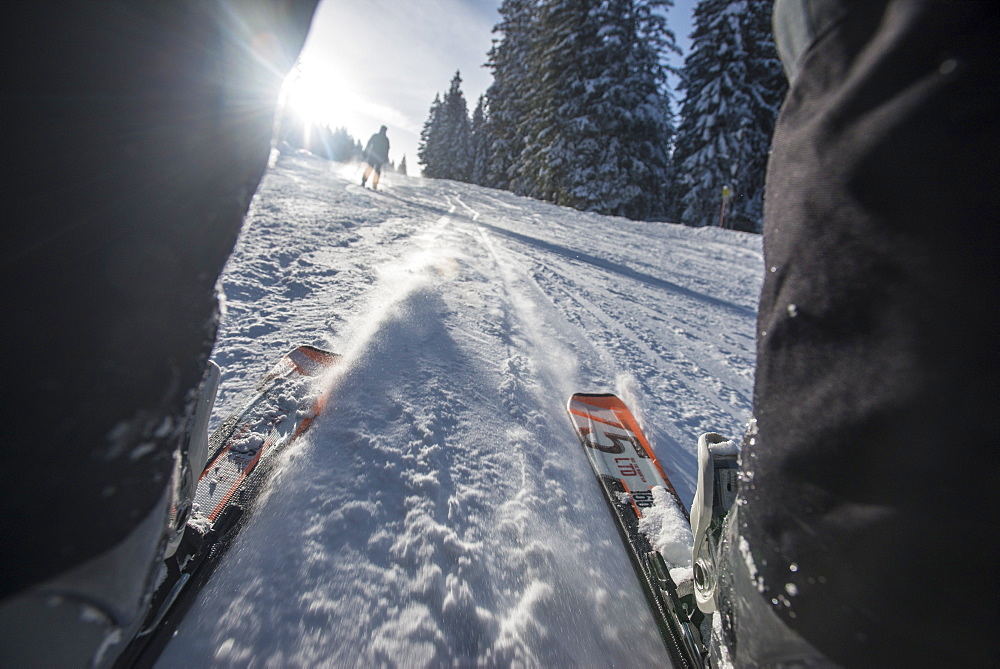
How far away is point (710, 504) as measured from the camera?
106 cm

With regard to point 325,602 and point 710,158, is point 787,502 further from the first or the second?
point 710,158

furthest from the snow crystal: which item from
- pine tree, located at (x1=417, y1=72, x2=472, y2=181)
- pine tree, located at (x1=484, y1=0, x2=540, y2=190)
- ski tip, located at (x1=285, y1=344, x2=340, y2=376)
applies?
pine tree, located at (x1=417, y1=72, x2=472, y2=181)

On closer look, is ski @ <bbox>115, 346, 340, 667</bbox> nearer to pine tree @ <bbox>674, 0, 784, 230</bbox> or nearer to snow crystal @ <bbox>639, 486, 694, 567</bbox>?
snow crystal @ <bbox>639, 486, 694, 567</bbox>

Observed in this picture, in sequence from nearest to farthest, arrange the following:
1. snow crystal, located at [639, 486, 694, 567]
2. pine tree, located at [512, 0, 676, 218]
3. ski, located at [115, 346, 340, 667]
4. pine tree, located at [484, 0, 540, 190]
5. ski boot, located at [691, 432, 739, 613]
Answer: ski, located at [115, 346, 340, 667], ski boot, located at [691, 432, 739, 613], snow crystal, located at [639, 486, 694, 567], pine tree, located at [512, 0, 676, 218], pine tree, located at [484, 0, 540, 190]

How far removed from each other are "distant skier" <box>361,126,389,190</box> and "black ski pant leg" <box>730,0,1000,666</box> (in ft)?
42.2

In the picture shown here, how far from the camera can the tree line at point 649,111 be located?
1684 cm

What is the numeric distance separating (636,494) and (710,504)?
591 mm

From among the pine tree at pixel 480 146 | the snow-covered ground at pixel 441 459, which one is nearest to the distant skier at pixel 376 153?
the snow-covered ground at pixel 441 459

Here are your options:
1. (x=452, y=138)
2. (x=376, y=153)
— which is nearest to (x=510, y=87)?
(x=452, y=138)

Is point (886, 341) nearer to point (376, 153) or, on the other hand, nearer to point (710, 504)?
point (710, 504)

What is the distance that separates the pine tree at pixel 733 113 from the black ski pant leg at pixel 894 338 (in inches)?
753

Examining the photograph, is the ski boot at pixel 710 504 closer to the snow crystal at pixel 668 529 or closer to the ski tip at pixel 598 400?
the snow crystal at pixel 668 529

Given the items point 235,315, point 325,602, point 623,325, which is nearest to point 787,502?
point 325,602

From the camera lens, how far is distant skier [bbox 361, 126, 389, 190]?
12586 mm
